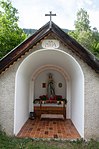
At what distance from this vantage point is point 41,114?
35.7 ft

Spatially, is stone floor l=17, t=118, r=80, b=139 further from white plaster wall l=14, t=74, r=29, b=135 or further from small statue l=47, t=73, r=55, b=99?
small statue l=47, t=73, r=55, b=99

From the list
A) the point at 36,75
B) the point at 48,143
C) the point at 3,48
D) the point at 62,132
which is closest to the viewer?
the point at 48,143

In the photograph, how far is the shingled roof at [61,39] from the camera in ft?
22.2

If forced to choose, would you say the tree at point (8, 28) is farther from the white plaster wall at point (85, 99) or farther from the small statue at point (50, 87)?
the white plaster wall at point (85, 99)

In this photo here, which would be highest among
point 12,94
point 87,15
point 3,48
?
point 87,15

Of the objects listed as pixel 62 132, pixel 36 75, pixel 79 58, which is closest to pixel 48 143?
pixel 62 132

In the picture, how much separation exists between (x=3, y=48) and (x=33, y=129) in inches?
388

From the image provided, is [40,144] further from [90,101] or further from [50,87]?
[50,87]

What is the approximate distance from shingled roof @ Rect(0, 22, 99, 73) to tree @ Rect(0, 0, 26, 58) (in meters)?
9.05

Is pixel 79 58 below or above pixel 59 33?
below

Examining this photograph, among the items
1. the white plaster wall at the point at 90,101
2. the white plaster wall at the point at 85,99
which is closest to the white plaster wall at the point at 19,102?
the white plaster wall at the point at 85,99

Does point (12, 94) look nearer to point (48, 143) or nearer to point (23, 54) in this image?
point (23, 54)

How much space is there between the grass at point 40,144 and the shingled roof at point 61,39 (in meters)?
2.65

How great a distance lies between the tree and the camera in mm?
16062
